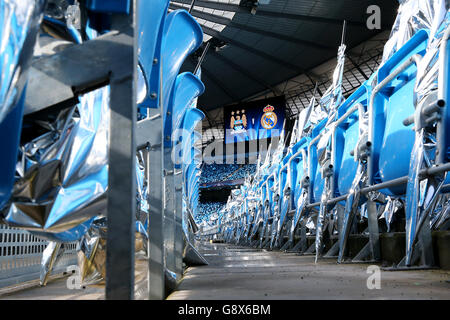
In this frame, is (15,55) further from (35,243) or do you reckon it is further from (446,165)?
(35,243)

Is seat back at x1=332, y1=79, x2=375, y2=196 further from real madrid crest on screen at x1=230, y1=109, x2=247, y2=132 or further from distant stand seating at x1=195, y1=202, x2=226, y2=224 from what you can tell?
distant stand seating at x1=195, y1=202, x2=226, y2=224

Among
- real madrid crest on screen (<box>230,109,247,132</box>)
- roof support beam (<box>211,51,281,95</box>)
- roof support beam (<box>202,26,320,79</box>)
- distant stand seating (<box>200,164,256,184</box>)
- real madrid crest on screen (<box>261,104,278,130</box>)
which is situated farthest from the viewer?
distant stand seating (<box>200,164,256,184</box>)

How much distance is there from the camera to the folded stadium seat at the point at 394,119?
2201 millimetres

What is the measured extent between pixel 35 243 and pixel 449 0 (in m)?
2.32

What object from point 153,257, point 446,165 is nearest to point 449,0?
point 446,165

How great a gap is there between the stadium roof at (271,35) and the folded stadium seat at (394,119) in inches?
443

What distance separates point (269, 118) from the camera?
2116 centimetres

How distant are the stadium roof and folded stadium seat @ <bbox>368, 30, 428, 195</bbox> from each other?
37.0 feet

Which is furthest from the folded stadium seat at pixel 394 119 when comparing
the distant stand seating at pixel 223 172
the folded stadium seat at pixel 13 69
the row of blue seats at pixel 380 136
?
the distant stand seating at pixel 223 172

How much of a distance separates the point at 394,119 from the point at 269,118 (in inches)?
746

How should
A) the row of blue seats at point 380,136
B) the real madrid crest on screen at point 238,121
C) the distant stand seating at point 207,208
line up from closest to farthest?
1. the row of blue seats at point 380,136
2. the real madrid crest on screen at point 238,121
3. the distant stand seating at point 207,208

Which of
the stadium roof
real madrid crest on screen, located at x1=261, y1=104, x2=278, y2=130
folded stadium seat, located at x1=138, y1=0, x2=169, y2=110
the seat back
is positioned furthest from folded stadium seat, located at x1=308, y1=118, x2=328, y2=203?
real madrid crest on screen, located at x1=261, y1=104, x2=278, y2=130

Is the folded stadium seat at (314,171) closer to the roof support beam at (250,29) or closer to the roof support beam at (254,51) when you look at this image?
the roof support beam at (250,29)

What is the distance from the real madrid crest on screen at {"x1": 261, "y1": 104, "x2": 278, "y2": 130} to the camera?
20922mm
